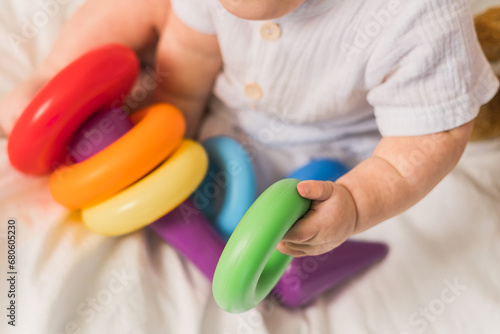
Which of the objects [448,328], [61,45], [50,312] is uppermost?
[61,45]

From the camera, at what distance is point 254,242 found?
0.50 meters

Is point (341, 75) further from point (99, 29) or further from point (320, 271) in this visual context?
point (99, 29)

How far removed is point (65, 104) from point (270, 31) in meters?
0.26

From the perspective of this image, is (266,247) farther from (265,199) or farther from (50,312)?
(50,312)

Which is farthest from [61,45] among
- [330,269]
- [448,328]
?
[448,328]

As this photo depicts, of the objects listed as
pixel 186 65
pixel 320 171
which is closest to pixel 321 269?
pixel 320 171

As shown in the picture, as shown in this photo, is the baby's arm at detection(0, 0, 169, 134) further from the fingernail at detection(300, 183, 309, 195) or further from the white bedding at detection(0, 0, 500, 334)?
the fingernail at detection(300, 183, 309, 195)

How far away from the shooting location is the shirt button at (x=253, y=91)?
29.1 inches

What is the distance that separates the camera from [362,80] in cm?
68

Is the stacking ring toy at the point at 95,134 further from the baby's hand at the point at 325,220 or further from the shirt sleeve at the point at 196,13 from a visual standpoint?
the baby's hand at the point at 325,220

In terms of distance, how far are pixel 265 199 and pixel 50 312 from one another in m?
0.28

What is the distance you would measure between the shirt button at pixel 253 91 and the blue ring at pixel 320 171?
0.40 ft

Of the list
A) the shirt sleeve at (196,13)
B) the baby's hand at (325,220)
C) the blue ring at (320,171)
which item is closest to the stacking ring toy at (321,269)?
the blue ring at (320,171)

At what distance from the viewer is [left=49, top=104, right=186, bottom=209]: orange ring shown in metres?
0.63
